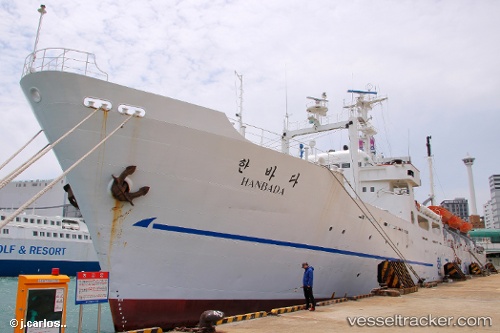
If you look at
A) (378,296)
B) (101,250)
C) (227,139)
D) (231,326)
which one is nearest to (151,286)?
(101,250)

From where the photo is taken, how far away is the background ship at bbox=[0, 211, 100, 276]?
3006 centimetres

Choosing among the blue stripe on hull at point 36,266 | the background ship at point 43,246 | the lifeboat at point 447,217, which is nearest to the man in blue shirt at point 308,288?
the lifeboat at point 447,217

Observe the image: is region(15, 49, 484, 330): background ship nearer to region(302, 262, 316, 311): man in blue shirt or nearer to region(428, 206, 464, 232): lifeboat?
region(302, 262, 316, 311): man in blue shirt

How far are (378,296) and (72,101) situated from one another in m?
9.84

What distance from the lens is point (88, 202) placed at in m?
7.50

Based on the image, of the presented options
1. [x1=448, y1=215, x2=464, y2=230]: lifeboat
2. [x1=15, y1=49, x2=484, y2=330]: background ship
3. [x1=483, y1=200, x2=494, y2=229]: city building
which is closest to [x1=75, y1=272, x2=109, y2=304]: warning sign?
Result: [x1=15, y1=49, x2=484, y2=330]: background ship

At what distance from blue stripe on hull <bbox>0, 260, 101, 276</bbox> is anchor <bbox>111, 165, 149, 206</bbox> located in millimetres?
25730

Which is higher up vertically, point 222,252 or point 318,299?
point 222,252

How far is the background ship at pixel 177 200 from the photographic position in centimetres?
737

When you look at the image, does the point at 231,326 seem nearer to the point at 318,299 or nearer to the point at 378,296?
the point at 318,299

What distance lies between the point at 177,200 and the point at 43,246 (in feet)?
95.4

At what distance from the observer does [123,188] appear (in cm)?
739

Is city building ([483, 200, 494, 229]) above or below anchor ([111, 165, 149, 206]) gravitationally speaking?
above

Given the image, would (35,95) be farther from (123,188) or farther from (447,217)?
(447,217)
